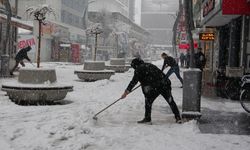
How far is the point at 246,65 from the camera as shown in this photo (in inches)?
816

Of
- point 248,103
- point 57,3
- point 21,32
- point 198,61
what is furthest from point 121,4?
point 248,103

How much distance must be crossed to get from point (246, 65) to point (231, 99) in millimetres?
4861

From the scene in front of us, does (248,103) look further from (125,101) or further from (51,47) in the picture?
(51,47)

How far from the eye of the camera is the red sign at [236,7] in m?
18.3

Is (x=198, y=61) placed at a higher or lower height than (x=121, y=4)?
lower

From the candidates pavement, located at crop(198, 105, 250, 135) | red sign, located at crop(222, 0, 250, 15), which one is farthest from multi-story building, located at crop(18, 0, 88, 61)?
pavement, located at crop(198, 105, 250, 135)

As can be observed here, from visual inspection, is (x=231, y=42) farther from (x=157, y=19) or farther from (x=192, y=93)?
(x=157, y=19)

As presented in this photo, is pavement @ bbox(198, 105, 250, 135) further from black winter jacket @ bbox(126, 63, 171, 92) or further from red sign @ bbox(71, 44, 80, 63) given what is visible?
red sign @ bbox(71, 44, 80, 63)

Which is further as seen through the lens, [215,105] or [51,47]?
[51,47]

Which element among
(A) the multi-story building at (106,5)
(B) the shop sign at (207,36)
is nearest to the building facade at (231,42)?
(B) the shop sign at (207,36)

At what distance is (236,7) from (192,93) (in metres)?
8.60

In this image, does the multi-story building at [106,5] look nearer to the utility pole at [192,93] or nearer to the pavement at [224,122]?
the pavement at [224,122]

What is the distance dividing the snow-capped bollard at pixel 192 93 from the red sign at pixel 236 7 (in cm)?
828

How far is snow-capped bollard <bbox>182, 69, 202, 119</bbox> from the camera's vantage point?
10.7 meters
